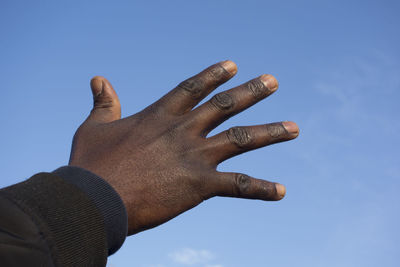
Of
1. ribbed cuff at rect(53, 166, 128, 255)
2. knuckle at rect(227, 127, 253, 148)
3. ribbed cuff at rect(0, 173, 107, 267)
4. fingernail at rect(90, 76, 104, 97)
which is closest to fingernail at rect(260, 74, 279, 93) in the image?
knuckle at rect(227, 127, 253, 148)

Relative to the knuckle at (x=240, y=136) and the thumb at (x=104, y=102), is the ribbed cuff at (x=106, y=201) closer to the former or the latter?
the thumb at (x=104, y=102)

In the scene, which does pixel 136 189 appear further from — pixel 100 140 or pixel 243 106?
pixel 243 106

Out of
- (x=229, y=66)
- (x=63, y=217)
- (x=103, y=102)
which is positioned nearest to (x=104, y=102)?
(x=103, y=102)

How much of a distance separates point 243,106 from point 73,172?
1.64 meters

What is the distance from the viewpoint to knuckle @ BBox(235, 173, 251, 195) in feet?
10.5

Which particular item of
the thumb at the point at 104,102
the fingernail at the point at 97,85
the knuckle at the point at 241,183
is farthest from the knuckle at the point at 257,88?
the fingernail at the point at 97,85

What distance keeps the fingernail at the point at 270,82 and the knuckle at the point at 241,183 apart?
0.80 meters

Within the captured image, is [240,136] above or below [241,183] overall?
above

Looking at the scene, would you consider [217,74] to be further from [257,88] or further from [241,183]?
[241,183]

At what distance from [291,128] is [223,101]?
61 centimetres

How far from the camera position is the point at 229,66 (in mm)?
3607

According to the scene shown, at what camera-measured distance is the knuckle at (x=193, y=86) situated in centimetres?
344

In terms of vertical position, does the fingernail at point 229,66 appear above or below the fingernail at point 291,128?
above

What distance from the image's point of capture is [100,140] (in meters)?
3.12
